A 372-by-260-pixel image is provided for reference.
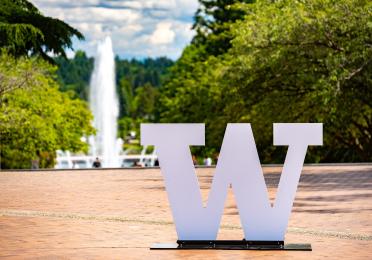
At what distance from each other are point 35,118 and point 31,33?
78.1 feet

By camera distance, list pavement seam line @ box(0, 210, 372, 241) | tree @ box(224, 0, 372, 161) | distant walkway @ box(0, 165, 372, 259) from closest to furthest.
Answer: distant walkway @ box(0, 165, 372, 259) → pavement seam line @ box(0, 210, 372, 241) → tree @ box(224, 0, 372, 161)

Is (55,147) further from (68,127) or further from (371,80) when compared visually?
(371,80)

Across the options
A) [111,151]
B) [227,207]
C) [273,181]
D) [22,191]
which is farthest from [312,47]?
[111,151]

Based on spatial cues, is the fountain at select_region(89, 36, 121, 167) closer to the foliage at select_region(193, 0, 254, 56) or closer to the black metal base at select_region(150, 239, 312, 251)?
the foliage at select_region(193, 0, 254, 56)

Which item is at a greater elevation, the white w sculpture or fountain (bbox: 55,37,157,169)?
fountain (bbox: 55,37,157,169)

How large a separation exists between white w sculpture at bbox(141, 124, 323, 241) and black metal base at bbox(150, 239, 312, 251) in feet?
0.20

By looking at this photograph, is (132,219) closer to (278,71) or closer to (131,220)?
(131,220)

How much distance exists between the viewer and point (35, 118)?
Answer: 5362 cm

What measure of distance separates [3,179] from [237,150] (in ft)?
60.5

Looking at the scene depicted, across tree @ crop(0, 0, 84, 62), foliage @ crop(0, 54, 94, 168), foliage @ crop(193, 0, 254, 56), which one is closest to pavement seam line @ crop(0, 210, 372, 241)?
tree @ crop(0, 0, 84, 62)

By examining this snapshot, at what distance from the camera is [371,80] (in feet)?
111

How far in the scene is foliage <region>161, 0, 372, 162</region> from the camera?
33.7 meters

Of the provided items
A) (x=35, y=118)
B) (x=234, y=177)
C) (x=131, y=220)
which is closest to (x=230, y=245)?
(x=234, y=177)

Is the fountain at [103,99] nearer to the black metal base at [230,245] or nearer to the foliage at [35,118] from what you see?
the foliage at [35,118]
